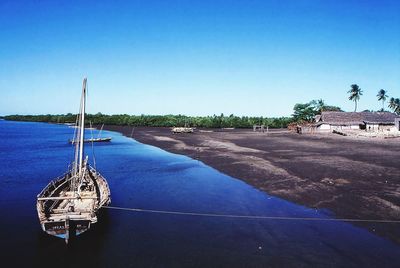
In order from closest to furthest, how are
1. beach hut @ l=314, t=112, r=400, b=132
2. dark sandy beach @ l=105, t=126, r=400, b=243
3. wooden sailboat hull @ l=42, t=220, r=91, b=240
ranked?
wooden sailboat hull @ l=42, t=220, r=91, b=240
dark sandy beach @ l=105, t=126, r=400, b=243
beach hut @ l=314, t=112, r=400, b=132

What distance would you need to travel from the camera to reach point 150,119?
454ft

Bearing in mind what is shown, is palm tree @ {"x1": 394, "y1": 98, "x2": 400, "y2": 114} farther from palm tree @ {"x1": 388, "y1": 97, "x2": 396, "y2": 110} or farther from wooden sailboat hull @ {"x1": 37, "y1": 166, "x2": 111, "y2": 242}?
wooden sailboat hull @ {"x1": 37, "y1": 166, "x2": 111, "y2": 242}

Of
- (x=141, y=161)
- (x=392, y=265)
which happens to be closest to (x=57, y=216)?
(x=392, y=265)

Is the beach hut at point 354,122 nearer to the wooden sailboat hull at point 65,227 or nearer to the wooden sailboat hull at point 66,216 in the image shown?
the wooden sailboat hull at point 66,216

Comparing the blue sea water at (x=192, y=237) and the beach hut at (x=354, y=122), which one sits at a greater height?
the beach hut at (x=354, y=122)

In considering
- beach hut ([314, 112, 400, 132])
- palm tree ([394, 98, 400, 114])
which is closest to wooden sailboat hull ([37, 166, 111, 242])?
beach hut ([314, 112, 400, 132])

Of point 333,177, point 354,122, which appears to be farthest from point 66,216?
point 354,122

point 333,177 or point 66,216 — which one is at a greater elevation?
point 66,216

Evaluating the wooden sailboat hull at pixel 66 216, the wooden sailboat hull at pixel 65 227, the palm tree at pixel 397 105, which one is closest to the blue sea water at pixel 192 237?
the wooden sailboat hull at pixel 65 227

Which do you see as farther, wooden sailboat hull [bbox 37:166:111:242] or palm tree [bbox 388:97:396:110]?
palm tree [bbox 388:97:396:110]

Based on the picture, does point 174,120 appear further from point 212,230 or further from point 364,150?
point 212,230

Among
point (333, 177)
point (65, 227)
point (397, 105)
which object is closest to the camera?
point (65, 227)

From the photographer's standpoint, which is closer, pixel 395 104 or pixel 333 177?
pixel 333 177

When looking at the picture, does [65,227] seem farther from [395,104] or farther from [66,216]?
[395,104]
